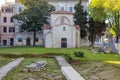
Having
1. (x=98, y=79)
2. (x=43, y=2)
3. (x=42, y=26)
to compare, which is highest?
(x=43, y=2)

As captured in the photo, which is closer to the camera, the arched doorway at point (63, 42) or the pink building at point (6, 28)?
the arched doorway at point (63, 42)

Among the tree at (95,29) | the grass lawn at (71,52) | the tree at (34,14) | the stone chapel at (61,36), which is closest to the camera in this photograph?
the grass lawn at (71,52)

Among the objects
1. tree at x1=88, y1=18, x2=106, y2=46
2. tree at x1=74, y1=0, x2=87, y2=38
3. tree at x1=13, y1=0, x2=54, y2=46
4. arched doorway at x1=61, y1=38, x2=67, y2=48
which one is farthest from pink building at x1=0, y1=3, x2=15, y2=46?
arched doorway at x1=61, y1=38, x2=67, y2=48

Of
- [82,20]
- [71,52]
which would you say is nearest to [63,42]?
[82,20]

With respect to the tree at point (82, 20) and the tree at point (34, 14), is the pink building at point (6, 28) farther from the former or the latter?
the tree at point (82, 20)

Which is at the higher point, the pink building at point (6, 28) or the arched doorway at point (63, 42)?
the pink building at point (6, 28)

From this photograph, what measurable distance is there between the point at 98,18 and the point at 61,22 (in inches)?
455

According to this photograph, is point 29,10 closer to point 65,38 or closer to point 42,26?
point 42,26

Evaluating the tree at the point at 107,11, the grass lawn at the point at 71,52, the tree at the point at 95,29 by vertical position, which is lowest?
the grass lawn at the point at 71,52

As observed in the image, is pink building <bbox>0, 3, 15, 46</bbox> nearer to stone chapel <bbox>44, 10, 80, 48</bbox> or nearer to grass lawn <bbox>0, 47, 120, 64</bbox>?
stone chapel <bbox>44, 10, 80, 48</bbox>

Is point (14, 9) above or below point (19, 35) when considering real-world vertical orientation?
above

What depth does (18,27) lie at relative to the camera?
110562 mm

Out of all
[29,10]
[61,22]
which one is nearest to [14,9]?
[29,10]

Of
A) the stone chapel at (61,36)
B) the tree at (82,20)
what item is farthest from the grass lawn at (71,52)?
the tree at (82,20)
